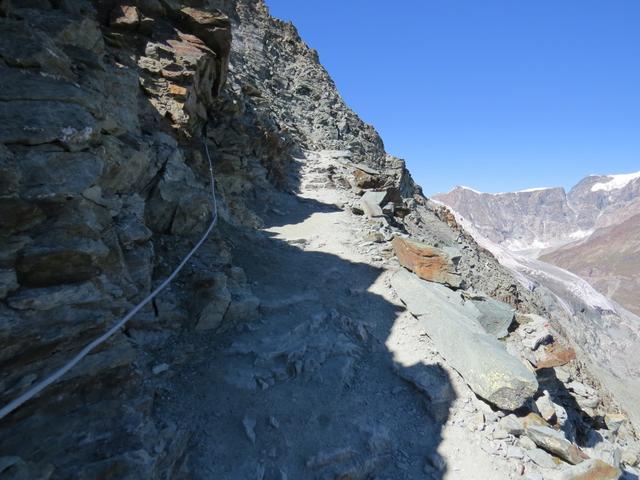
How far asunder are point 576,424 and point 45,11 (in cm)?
1229

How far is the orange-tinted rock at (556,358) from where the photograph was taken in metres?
7.13

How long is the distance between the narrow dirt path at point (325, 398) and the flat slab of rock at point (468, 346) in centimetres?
23

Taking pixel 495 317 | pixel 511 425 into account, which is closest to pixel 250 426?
pixel 511 425

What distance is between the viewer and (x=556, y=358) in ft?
23.5

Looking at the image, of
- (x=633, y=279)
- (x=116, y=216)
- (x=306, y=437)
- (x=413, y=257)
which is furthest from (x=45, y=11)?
(x=633, y=279)

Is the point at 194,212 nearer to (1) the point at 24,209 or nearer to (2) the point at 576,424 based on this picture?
(1) the point at 24,209

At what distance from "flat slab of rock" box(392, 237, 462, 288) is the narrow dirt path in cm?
131

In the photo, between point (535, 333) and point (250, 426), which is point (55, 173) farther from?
point (535, 333)

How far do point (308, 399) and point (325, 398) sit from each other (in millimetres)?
258

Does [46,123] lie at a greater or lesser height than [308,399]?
greater

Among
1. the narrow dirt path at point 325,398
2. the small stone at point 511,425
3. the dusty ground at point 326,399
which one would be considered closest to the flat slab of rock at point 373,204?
the narrow dirt path at point 325,398

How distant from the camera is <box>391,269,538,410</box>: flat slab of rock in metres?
5.39

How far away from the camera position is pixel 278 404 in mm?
4879

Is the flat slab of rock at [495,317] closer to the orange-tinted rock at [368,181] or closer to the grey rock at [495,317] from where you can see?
the grey rock at [495,317]
